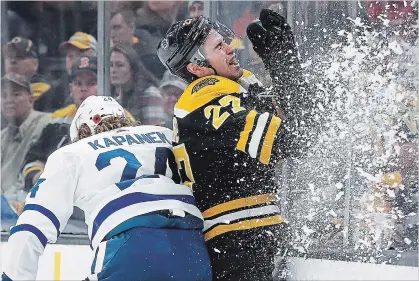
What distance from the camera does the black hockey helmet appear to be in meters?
3.39

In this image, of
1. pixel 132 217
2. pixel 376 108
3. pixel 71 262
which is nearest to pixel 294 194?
pixel 376 108

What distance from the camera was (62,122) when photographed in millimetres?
6027

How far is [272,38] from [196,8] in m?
→ 2.36

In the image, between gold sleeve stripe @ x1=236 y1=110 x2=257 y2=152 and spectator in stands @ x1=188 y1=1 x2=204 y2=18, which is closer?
→ gold sleeve stripe @ x1=236 y1=110 x2=257 y2=152

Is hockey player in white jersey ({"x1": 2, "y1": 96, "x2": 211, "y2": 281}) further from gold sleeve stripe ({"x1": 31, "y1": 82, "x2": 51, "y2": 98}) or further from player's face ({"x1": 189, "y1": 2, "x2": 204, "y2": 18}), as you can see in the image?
gold sleeve stripe ({"x1": 31, "y1": 82, "x2": 51, "y2": 98})

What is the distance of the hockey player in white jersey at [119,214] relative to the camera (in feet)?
10.1

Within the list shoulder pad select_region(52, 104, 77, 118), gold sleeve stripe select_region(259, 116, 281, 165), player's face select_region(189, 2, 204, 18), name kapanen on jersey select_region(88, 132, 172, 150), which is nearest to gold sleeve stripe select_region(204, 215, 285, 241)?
gold sleeve stripe select_region(259, 116, 281, 165)

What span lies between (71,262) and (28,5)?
1.72 m

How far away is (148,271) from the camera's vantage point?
306 centimetres

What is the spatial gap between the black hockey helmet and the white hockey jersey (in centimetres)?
35

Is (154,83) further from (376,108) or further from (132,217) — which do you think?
(132,217)

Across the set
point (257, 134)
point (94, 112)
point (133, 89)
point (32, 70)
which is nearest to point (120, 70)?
point (133, 89)

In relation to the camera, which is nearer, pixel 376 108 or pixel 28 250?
pixel 28 250

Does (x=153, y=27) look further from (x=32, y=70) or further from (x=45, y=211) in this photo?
(x=45, y=211)
